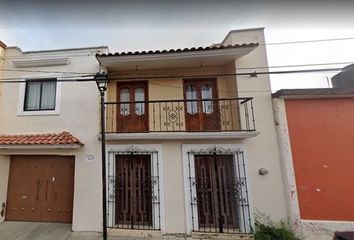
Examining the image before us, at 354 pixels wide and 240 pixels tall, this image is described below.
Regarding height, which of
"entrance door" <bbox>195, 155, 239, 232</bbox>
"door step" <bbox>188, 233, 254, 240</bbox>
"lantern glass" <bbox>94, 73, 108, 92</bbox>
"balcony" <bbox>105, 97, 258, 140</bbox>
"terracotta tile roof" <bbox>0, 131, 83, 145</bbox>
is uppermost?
"lantern glass" <bbox>94, 73, 108, 92</bbox>

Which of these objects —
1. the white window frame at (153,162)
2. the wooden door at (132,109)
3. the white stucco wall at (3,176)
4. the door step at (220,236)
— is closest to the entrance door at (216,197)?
the door step at (220,236)

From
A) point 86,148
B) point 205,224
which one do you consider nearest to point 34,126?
point 86,148

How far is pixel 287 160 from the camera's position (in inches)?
239

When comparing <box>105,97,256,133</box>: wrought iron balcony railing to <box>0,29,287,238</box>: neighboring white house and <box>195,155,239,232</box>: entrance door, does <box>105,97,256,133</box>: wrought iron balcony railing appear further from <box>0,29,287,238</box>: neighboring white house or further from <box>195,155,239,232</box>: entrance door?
<box>195,155,239,232</box>: entrance door

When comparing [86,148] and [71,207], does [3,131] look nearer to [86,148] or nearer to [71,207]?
[86,148]

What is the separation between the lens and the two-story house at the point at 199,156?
241 inches

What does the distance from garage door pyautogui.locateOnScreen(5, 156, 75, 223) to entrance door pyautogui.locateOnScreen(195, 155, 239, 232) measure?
4.49m

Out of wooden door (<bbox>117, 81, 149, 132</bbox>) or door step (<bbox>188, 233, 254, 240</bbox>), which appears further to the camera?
wooden door (<bbox>117, 81, 149, 132</bbox>)

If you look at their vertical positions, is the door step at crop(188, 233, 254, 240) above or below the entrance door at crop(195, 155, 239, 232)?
below

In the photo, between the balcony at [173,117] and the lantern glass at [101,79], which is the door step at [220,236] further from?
the lantern glass at [101,79]

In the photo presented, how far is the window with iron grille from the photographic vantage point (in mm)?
7199

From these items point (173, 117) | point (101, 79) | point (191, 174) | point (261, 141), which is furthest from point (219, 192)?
point (101, 79)

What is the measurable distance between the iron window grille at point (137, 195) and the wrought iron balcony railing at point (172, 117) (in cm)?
107

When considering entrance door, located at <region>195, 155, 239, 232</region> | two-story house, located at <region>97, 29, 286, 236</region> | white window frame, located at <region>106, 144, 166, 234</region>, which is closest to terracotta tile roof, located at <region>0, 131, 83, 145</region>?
white window frame, located at <region>106, 144, 166, 234</region>
